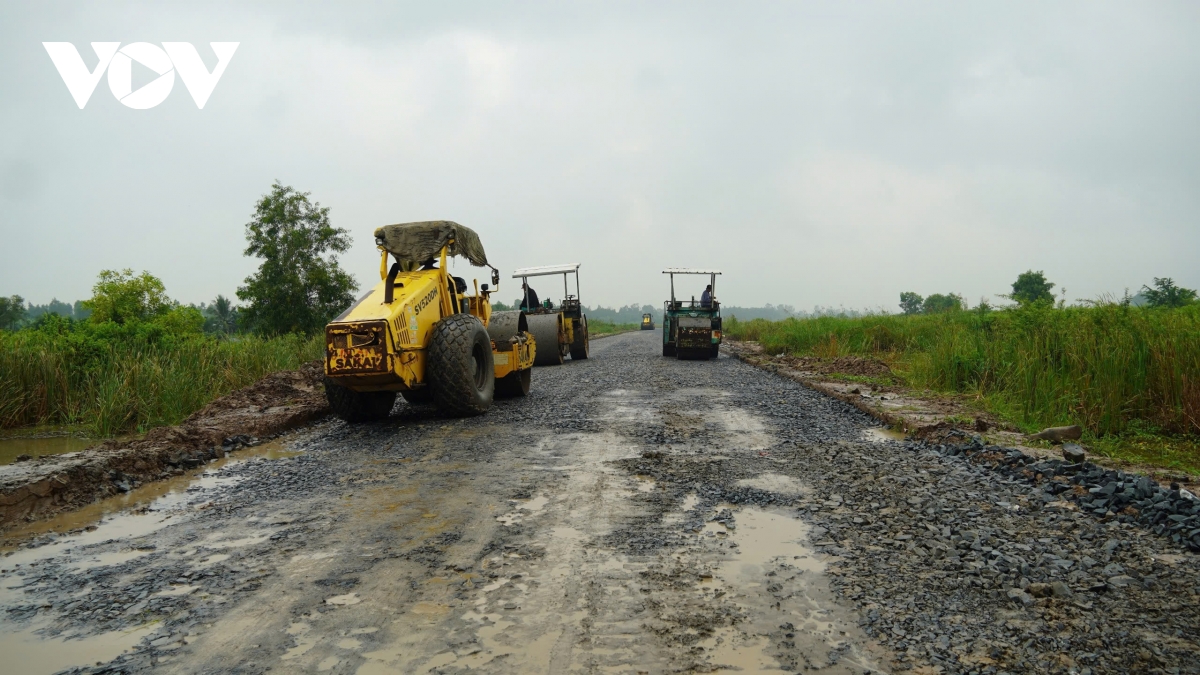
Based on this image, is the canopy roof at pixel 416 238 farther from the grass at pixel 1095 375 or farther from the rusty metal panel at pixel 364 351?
the grass at pixel 1095 375

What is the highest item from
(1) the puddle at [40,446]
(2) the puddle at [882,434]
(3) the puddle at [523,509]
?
(1) the puddle at [40,446]

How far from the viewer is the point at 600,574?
148 inches

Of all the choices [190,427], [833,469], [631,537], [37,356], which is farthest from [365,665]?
[37,356]

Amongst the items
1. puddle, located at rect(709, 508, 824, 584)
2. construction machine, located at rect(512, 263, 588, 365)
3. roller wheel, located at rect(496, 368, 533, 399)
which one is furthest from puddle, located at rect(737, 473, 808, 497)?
construction machine, located at rect(512, 263, 588, 365)

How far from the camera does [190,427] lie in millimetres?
8133

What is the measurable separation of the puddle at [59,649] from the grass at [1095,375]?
25.4 ft

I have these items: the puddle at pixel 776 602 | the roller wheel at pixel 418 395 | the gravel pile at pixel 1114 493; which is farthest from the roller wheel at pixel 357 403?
the gravel pile at pixel 1114 493

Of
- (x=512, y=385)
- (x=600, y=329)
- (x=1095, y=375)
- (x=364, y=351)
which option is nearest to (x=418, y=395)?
(x=512, y=385)

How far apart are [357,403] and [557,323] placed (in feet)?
31.5

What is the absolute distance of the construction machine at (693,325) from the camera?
65.7 feet

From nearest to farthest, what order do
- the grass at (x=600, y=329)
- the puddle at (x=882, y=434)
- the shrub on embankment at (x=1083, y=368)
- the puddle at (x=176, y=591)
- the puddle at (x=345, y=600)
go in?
1. the puddle at (x=345, y=600)
2. the puddle at (x=176, y=591)
3. the shrub on embankment at (x=1083, y=368)
4. the puddle at (x=882, y=434)
5. the grass at (x=600, y=329)

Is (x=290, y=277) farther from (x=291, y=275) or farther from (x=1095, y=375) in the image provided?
(x=1095, y=375)

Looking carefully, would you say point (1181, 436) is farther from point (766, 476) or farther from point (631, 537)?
point (631, 537)

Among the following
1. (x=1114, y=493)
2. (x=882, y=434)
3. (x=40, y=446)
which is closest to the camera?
(x=1114, y=493)
